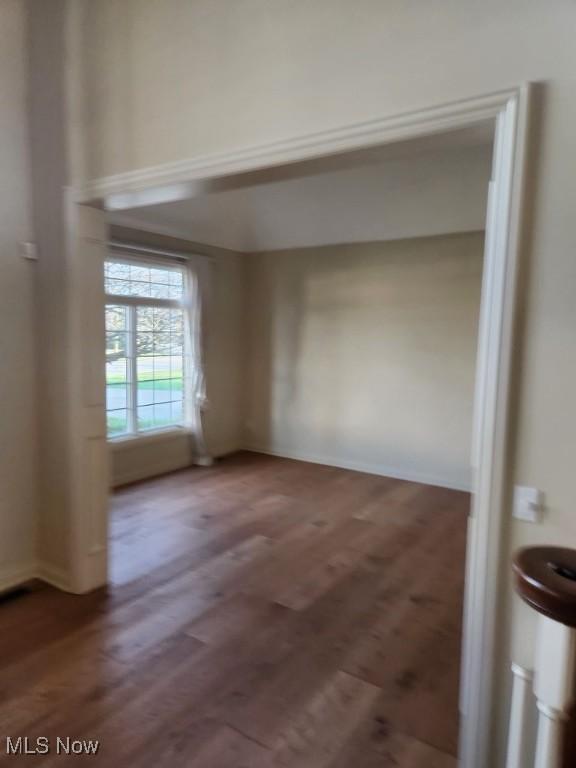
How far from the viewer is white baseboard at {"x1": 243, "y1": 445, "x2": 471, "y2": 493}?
5.20 m

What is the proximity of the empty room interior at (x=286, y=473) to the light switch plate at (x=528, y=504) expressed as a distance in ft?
3.42

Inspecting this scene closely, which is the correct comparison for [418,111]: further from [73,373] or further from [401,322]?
[401,322]

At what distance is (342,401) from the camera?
583cm

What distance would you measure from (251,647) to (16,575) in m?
1.59

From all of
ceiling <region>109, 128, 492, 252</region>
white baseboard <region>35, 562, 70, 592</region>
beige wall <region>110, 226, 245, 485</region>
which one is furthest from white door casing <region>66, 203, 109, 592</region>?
beige wall <region>110, 226, 245, 485</region>

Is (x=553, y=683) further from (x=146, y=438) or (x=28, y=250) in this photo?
(x=146, y=438)

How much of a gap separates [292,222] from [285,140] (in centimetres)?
368

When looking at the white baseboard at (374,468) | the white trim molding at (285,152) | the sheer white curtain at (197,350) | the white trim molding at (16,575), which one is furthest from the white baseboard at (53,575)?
the white baseboard at (374,468)

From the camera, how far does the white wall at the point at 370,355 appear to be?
5102 millimetres

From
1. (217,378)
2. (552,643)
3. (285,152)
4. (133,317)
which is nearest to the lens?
(552,643)

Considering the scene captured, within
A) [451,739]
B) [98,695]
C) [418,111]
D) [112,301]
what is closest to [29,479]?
[98,695]

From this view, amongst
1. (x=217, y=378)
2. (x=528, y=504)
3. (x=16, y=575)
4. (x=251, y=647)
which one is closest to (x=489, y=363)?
(x=528, y=504)

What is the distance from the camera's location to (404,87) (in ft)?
5.48

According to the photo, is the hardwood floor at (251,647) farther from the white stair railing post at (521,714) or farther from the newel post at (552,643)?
the newel post at (552,643)
